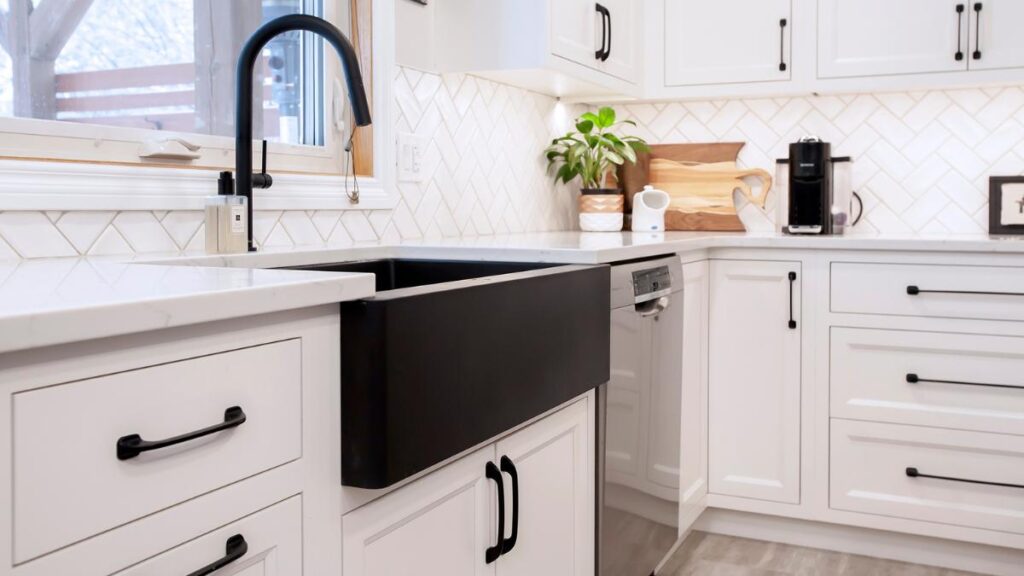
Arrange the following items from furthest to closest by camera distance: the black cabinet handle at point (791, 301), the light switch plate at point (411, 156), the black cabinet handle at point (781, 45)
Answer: the black cabinet handle at point (781, 45) → the black cabinet handle at point (791, 301) → the light switch plate at point (411, 156)

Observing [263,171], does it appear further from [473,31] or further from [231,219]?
[473,31]

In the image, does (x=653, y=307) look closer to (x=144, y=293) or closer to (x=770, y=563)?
(x=770, y=563)

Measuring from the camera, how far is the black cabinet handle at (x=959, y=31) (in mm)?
2779

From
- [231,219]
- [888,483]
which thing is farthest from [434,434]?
[888,483]

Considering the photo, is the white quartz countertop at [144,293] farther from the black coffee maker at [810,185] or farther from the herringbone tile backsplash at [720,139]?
the black coffee maker at [810,185]

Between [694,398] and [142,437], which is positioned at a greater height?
[142,437]

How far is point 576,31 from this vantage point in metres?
2.68

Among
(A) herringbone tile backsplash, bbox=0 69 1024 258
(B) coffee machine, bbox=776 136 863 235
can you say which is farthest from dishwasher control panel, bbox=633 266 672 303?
(B) coffee machine, bbox=776 136 863 235

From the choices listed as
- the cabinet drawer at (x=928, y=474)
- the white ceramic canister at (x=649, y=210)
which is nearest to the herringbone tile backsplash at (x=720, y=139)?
the white ceramic canister at (x=649, y=210)

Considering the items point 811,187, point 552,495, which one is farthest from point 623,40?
point 552,495

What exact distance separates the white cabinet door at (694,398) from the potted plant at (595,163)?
18.9 inches

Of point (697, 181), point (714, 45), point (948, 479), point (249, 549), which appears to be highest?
point (714, 45)

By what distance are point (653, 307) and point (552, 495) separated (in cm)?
68

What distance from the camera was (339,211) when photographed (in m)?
2.17
